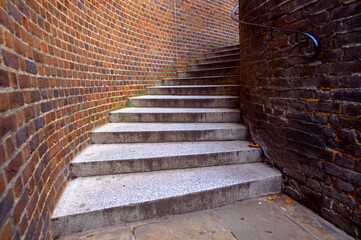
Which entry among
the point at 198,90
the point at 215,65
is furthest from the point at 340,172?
the point at 215,65

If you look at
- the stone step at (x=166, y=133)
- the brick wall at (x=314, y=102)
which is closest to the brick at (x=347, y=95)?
→ the brick wall at (x=314, y=102)

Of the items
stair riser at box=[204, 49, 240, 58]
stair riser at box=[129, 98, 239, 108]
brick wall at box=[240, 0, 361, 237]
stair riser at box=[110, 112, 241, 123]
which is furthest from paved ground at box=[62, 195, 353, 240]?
stair riser at box=[204, 49, 240, 58]

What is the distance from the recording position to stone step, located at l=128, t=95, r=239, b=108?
10.9 ft

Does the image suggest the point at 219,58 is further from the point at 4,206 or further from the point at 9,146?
the point at 4,206

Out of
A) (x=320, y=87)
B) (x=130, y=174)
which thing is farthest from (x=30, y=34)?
(x=320, y=87)

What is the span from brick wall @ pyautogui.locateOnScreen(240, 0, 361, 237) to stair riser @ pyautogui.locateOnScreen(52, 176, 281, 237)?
330 mm

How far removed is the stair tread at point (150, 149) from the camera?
2.11 metres

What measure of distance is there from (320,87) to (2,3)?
6.95 ft

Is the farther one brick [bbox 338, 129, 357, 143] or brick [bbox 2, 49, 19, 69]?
brick [bbox 338, 129, 357, 143]

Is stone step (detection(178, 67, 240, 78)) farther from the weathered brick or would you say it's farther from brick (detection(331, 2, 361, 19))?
the weathered brick

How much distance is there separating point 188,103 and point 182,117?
0.46 m

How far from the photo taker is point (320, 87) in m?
1.63

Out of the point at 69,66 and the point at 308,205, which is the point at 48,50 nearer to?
the point at 69,66

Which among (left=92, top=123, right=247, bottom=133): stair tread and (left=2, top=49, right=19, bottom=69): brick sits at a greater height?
(left=2, top=49, right=19, bottom=69): brick
